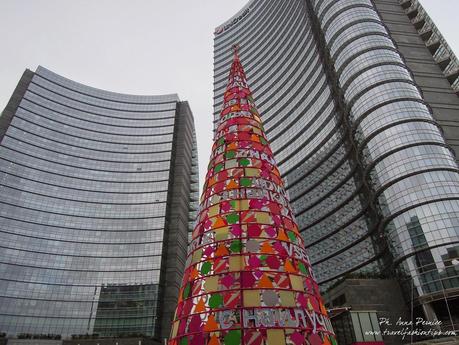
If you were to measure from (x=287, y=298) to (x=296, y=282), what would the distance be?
0.61m

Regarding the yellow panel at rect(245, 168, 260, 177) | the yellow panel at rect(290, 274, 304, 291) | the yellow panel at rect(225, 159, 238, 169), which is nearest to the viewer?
the yellow panel at rect(290, 274, 304, 291)

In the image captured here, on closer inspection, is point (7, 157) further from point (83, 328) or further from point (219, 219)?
point (219, 219)

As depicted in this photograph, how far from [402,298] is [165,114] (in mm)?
85933

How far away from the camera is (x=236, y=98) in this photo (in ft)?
46.7

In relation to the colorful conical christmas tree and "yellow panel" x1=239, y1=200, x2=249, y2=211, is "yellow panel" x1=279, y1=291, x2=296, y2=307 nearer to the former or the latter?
the colorful conical christmas tree

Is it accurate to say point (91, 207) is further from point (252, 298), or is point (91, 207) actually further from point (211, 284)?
point (252, 298)

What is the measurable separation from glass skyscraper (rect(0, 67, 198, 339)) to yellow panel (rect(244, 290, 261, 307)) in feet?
236

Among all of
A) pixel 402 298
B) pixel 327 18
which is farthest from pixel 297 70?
pixel 402 298

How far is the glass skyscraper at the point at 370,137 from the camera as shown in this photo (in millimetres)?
44938

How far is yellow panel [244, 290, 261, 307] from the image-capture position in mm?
8009

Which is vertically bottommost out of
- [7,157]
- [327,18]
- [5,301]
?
[5,301]

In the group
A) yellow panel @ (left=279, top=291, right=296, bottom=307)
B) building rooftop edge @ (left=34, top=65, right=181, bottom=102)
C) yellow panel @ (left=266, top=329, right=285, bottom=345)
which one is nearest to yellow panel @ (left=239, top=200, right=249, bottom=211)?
yellow panel @ (left=279, top=291, right=296, bottom=307)

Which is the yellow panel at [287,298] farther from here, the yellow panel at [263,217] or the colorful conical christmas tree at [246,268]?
the yellow panel at [263,217]

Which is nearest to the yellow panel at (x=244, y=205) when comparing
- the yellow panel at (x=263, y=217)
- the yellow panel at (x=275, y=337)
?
the yellow panel at (x=263, y=217)
